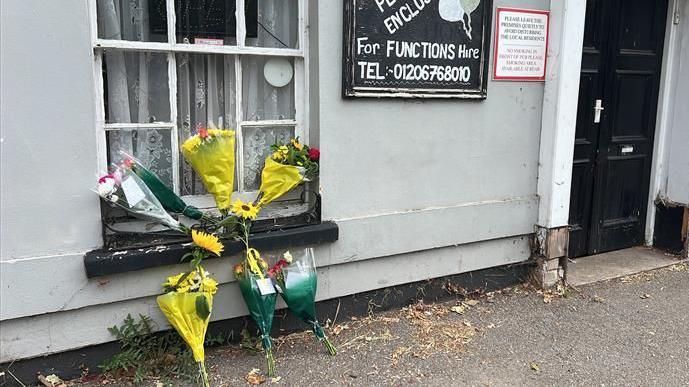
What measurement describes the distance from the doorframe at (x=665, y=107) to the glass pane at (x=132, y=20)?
14.9ft

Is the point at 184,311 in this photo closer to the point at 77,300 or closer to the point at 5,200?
the point at 77,300

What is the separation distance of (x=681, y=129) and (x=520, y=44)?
213 cm

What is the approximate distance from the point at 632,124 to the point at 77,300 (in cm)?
486

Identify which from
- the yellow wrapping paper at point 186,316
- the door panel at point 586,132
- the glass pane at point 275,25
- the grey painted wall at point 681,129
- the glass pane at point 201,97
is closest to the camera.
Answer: the yellow wrapping paper at point 186,316

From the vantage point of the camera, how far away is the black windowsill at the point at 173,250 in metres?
2.91

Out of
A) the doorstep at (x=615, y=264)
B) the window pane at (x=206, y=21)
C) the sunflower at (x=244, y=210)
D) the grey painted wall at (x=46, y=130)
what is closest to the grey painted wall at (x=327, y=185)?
the grey painted wall at (x=46, y=130)

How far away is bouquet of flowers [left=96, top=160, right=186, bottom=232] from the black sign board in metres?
→ 1.35

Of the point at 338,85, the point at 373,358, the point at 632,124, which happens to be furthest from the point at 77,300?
the point at 632,124

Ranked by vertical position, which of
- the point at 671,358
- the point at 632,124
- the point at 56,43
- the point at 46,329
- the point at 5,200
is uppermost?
the point at 56,43

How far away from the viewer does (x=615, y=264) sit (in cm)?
506

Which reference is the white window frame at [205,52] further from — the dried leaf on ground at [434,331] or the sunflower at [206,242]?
the dried leaf on ground at [434,331]

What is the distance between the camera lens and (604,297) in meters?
4.43

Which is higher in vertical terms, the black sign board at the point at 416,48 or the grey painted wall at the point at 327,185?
the black sign board at the point at 416,48

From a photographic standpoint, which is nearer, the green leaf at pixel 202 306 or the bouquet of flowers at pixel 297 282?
the green leaf at pixel 202 306
